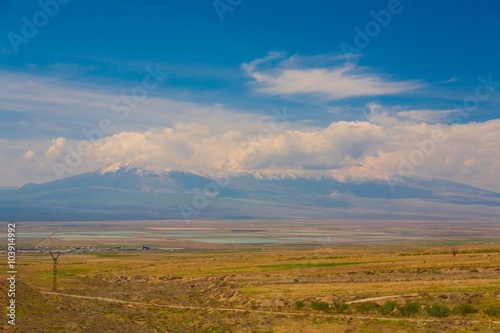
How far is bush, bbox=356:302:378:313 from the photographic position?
5003 centimetres

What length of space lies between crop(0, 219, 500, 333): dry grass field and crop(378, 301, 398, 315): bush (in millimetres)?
99

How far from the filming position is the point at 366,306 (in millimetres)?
50312

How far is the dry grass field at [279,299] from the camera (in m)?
45.9

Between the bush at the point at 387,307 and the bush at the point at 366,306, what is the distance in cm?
125

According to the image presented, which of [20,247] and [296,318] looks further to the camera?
[20,247]

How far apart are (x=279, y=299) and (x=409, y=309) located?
15.5 m

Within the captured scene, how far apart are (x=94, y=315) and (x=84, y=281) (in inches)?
1116

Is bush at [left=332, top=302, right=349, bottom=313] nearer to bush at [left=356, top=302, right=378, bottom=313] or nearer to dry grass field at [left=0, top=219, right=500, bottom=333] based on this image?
dry grass field at [left=0, top=219, right=500, bottom=333]

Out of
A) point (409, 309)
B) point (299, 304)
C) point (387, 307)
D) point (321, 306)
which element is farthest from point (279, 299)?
point (409, 309)

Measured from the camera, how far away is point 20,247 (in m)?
166

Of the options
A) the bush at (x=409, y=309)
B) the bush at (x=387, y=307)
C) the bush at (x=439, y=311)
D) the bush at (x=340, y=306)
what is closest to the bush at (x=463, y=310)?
the bush at (x=439, y=311)

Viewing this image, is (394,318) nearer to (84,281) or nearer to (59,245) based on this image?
(84,281)

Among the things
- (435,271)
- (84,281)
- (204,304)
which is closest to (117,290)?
(84,281)

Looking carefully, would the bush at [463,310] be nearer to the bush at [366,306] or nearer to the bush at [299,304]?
the bush at [366,306]
